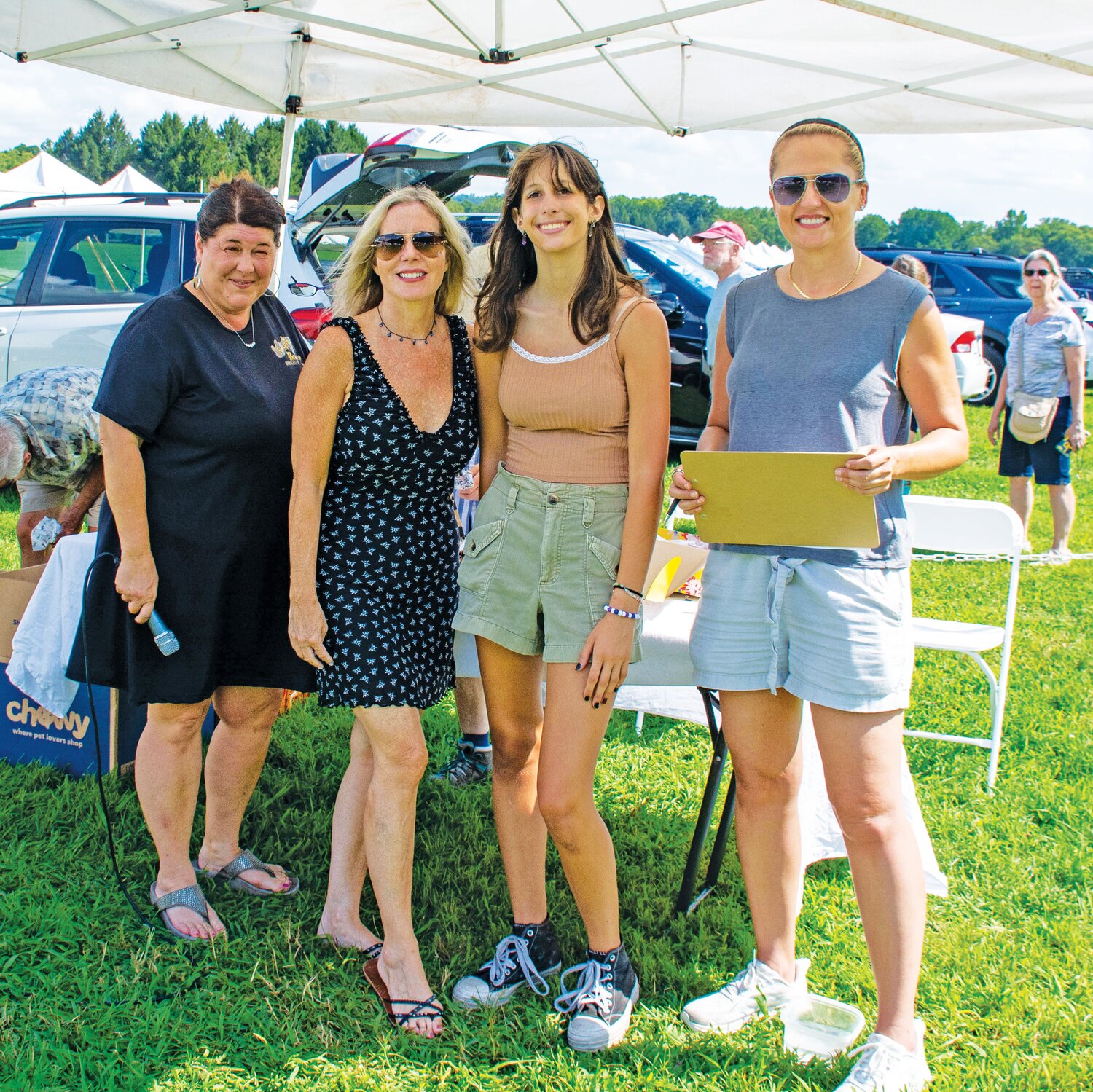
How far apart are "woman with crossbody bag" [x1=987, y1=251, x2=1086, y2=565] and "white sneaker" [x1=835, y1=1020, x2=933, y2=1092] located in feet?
17.6

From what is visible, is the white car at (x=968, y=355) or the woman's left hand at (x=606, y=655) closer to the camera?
the woman's left hand at (x=606, y=655)

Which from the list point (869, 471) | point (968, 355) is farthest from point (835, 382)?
point (968, 355)

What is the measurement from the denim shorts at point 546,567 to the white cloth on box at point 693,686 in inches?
19.0

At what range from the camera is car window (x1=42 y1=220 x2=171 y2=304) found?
268 inches

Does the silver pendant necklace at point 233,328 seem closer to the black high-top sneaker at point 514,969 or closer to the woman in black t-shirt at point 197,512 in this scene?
the woman in black t-shirt at point 197,512

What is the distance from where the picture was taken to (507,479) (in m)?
2.29

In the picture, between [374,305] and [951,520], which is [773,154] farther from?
[951,520]

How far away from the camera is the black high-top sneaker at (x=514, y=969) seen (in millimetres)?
2410

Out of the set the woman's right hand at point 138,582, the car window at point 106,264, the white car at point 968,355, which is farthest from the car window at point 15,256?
the white car at point 968,355

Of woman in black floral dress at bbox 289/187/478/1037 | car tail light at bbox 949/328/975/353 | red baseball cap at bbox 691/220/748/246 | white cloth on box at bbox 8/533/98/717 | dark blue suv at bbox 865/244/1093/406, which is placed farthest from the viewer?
dark blue suv at bbox 865/244/1093/406

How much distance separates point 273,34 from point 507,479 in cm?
363

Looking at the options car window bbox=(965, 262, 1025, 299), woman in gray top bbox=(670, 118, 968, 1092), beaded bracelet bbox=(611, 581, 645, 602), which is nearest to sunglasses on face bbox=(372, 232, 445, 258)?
woman in gray top bbox=(670, 118, 968, 1092)

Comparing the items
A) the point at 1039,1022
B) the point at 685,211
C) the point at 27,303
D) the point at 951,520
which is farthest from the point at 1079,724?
the point at 685,211

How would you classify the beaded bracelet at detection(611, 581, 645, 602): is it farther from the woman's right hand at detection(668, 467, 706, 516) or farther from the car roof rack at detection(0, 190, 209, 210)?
the car roof rack at detection(0, 190, 209, 210)
